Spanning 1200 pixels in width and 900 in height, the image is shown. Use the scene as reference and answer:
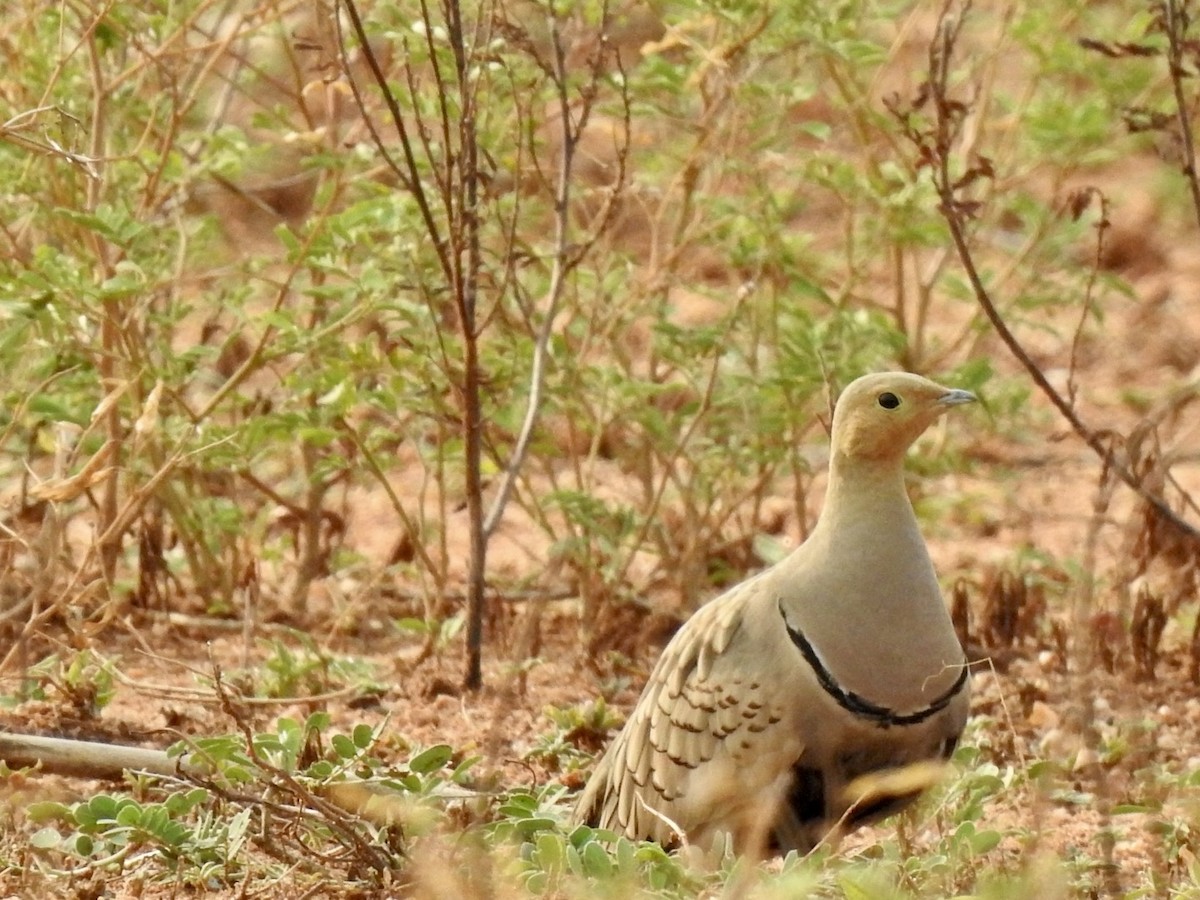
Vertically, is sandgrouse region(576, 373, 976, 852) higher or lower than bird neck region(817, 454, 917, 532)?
lower

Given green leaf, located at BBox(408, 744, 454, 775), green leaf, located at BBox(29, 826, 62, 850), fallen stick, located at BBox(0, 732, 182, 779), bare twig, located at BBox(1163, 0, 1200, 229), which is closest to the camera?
green leaf, located at BBox(29, 826, 62, 850)

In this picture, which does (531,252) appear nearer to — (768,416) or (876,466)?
(768,416)

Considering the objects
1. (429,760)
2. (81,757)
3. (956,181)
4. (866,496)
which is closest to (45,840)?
(81,757)

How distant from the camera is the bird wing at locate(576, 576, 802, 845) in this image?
327 cm

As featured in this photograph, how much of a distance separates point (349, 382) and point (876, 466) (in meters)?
1.19

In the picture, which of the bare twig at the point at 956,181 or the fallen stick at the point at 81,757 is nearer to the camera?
the fallen stick at the point at 81,757

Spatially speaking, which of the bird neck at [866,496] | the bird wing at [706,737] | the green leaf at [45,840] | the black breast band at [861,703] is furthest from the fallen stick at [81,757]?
the bird neck at [866,496]

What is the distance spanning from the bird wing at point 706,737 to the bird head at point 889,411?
30 cm

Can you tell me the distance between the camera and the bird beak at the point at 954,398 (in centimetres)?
338

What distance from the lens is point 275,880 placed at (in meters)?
3.09

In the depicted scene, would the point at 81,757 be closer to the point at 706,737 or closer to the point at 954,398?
the point at 706,737

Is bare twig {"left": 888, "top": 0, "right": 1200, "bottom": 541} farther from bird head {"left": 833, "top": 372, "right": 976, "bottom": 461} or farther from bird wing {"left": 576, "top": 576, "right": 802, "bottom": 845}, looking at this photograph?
bird wing {"left": 576, "top": 576, "right": 802, "bottom": 845}

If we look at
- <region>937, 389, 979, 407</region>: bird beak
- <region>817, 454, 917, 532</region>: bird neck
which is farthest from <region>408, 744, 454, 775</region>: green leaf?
<region>937, 389, 979, 407</region>: bird beak

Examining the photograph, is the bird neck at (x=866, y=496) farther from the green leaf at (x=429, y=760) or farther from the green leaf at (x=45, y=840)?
the green leaf at (x=45, y=840)
